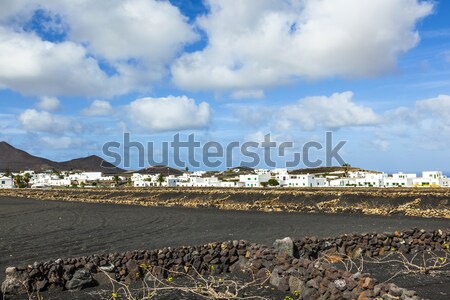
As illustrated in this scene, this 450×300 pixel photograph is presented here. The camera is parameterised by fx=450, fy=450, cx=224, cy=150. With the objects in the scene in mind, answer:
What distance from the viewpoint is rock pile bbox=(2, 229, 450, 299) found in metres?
10.7

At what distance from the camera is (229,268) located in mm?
14836

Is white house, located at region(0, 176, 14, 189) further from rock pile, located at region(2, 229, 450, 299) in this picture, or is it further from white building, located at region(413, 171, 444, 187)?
rock pile, located at region(2, 229, 450, 299)

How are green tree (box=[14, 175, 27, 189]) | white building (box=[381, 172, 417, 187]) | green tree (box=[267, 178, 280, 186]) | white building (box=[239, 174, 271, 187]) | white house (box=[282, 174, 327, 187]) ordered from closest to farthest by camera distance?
white building (box=[381, 172, 417, 187]) → white house (box=[282, 174, 327, 187]) → green tree (box=[267, 178, 280, 186]) → white building (box=[239, 174, 271, 187]) → green tree (box=[14, 175, 27, 189])

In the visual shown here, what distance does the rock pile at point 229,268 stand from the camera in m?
10.7

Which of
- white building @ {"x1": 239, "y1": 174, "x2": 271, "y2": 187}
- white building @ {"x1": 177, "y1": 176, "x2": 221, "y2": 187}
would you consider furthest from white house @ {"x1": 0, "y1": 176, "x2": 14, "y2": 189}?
white building @ {"x1": 239, "y1": 174, "x2": 271, "y2": 187}

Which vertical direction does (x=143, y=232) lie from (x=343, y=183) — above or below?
below

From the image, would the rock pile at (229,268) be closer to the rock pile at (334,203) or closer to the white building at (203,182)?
the rock pile at (334,203)

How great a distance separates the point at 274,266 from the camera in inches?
534

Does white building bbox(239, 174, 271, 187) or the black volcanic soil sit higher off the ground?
white building bbox(239, 174, 271, 187)

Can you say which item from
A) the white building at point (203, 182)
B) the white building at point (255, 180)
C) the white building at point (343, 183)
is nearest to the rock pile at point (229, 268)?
the white building at point (343, 183)

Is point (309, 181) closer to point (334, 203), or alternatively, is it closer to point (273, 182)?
point (273, 182)

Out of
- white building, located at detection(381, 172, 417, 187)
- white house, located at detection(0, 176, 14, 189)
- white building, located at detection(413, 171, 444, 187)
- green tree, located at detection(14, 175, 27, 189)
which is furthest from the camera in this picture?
green tree, located at detection(14, 175, 27, 189)

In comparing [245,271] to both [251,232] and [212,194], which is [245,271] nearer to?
[251,232]

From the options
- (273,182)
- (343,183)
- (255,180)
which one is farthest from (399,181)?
(255,180)
